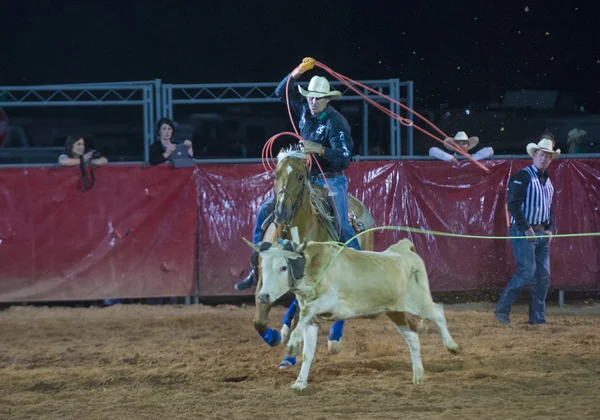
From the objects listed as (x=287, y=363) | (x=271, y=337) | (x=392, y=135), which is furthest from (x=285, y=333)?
(x=392, y=135)

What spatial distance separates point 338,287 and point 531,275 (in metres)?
4.26

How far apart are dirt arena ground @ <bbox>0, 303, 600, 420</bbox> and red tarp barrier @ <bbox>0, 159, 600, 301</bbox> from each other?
0.77 metres

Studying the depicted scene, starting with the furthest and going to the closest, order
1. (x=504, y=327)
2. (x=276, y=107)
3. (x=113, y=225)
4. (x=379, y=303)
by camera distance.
→ (x=276, y=107), (x=113, y=225), (x=504, y=327), (x=379, y=303)

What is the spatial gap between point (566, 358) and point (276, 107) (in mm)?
12374

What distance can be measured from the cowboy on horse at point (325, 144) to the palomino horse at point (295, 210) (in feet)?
0.53

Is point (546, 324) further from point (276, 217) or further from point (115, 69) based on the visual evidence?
point (115, 69)

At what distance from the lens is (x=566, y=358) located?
311 inches

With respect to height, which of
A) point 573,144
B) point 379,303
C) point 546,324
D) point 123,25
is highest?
point 123,25

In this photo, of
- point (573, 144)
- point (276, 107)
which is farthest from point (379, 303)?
point (276, 107)

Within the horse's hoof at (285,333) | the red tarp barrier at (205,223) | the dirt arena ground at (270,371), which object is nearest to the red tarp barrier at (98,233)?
the red tarp barrier at (205,223)

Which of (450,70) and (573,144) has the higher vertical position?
(450,70)

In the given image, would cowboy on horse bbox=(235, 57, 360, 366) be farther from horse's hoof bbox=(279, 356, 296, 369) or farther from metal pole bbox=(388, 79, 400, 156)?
metal pole bbox=(388, 79, 400, 156)

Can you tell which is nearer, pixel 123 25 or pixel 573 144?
pixel 573 144

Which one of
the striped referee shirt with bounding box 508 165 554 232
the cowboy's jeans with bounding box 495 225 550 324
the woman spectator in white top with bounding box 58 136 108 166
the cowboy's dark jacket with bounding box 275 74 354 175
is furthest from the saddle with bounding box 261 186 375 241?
the woman spectator in white top with bounding box 58 136 108 166
